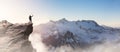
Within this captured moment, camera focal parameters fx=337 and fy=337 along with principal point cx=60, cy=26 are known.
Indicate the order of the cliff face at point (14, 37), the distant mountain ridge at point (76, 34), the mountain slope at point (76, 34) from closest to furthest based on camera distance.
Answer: the cliff face at point (14, 37) < the mountain slope at point (76, 34) < the distant mountain ridge at point (76, 34)

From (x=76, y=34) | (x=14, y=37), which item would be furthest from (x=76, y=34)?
(x=14, y=37)

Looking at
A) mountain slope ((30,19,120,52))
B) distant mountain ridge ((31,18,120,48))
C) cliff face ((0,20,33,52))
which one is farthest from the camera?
distant mountain ridge ((31,18,120,48))

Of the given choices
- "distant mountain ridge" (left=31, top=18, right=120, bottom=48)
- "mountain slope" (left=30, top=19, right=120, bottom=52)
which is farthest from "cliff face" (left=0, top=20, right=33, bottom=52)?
"distant mountain ridge" (left=31, top=18, right=120, bottom=48)

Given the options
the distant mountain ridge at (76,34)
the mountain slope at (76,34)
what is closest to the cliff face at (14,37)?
the mountain slope at (76,34)

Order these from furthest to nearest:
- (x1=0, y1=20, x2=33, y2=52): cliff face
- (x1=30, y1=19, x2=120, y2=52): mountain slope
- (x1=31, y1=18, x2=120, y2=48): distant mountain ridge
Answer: (x1=31, y1=18, x2=120, y2=48): distant mountain ridge → (x1=30, y1=19, x2=120, y2=52): mountain slope → (x1=0, y1=20, x2=33, y2=52): cliff face

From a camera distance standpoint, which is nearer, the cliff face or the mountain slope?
the cliff face

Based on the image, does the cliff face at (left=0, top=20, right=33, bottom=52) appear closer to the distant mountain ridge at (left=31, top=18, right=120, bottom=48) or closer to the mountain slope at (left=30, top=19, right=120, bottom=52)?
the mountain slope at (left=30, top=19, right=120, bottom=52)

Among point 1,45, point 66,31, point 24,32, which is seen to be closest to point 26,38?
point 24,32

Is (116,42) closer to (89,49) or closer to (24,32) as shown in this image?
(89,49)

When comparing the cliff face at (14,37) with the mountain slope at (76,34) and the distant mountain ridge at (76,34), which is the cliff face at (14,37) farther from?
the distant mountain ridge at (76,34)
